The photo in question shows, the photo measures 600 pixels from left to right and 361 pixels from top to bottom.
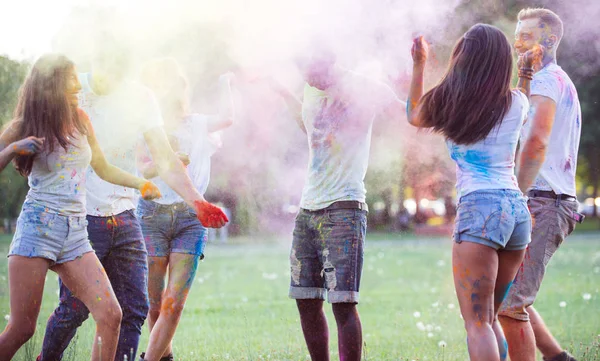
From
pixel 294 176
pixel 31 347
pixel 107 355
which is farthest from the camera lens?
pixel 294 176

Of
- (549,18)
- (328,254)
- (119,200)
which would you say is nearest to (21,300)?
(119,200)

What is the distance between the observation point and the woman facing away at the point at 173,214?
4.56 metres

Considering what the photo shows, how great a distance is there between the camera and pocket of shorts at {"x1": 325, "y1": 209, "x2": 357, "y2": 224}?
4.36 m

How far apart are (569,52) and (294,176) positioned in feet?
9.24

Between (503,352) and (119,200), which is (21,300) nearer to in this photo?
(119,200)

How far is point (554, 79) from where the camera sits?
4.29m

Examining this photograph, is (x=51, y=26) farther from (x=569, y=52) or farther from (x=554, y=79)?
(x=569, y=52)

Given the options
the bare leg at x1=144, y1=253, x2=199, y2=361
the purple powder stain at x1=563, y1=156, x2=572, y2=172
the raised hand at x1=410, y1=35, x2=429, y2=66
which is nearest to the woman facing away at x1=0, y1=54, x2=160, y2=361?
the bare leg at x1=144, y1=253, x2=199, y2=361

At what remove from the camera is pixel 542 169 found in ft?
14.4

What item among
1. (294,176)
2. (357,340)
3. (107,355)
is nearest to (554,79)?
(357,340)

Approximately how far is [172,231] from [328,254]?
37.0 inches

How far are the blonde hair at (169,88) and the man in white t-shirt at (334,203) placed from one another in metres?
0.80

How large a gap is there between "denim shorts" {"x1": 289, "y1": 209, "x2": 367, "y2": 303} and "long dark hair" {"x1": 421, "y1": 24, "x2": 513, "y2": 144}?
840mm

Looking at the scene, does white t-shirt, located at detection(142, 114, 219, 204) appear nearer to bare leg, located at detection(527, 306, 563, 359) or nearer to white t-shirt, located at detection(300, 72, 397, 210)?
white t-shirt, located at detection(300, 72, 397, 210)
